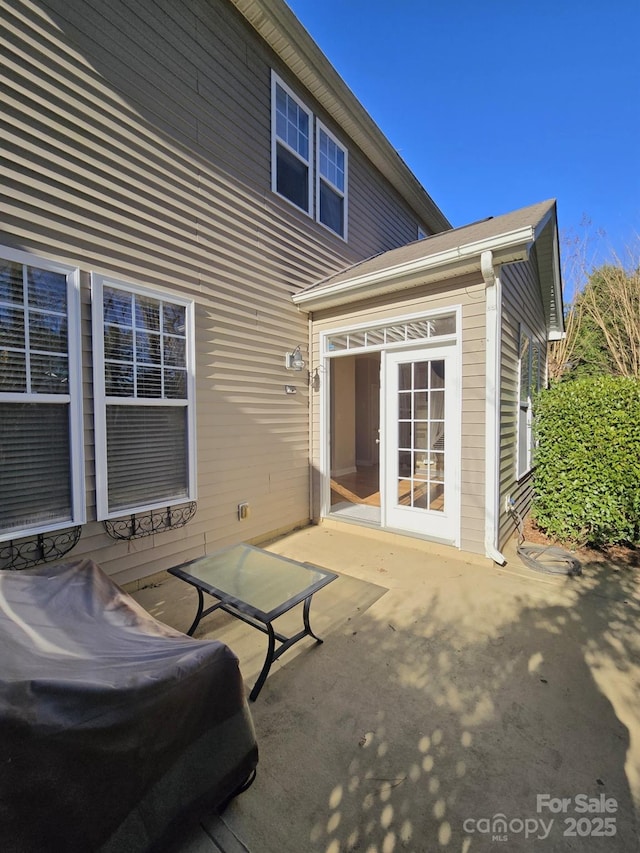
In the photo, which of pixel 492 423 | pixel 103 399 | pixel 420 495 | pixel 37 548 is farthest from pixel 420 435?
pixel 37 548

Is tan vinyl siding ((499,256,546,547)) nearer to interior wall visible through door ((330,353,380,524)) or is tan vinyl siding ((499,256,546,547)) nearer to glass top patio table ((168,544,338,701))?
interior wall visible through door ((330,353,380,524))

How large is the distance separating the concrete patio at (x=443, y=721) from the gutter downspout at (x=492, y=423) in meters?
0.49

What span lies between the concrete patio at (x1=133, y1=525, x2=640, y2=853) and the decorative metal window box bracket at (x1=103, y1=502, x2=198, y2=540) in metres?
0.52

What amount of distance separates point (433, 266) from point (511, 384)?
1.73 metres

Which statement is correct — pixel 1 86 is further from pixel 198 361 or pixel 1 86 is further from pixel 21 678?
pixel 21 678

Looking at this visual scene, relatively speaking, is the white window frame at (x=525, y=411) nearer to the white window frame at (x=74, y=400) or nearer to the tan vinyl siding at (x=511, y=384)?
the tan vinyl siding at (x=511, y=384)

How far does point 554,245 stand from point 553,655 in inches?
219

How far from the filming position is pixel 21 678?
103 cm

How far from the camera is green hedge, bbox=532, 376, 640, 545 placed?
389 cm

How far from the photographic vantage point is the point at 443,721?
1.91 m

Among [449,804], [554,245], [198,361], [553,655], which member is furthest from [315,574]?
[554,245]

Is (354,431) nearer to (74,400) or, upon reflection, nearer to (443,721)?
(74,400)

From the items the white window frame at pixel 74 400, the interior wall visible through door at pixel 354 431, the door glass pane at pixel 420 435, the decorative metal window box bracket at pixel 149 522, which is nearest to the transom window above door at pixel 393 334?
the door glass pane at pixel 420 435

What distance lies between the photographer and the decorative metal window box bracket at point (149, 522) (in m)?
3.06
